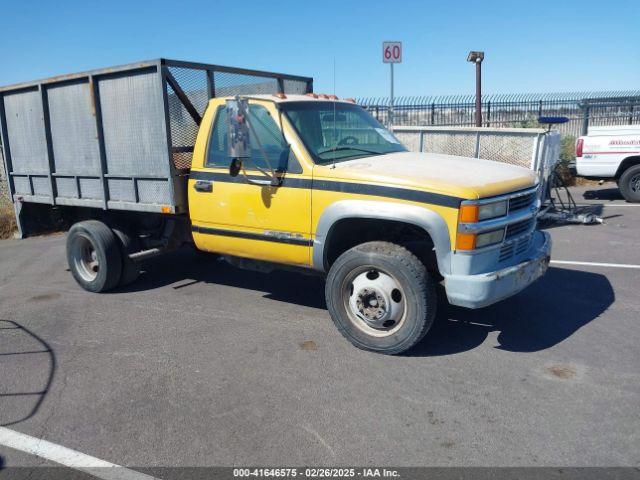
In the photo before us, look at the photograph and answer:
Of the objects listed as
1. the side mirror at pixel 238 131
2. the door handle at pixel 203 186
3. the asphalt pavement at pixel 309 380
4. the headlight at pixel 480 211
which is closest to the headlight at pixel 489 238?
the headlight at pixel 480 211

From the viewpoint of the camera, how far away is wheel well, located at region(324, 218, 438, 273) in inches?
188

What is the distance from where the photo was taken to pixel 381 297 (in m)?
4.50

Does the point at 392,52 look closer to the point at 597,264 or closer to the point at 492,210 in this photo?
the point at 597,264

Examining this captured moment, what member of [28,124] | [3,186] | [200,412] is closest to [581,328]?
[200,412]

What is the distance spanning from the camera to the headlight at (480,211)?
404 cm

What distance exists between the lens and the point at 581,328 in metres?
4.93

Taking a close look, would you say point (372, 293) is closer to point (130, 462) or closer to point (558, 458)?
point (558, 458)

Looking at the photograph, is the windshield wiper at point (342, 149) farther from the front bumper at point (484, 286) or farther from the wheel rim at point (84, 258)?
the wheel rim at point (84, 258)

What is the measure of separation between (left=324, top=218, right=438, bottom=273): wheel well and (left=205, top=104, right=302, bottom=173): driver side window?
657 millimetres

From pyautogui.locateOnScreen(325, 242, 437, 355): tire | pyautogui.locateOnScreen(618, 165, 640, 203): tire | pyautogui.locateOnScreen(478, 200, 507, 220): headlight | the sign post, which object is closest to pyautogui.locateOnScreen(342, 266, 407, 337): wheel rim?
pyautogui.locateOnScreen(325, 242, 437, 355): tire

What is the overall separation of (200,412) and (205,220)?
2329 mm

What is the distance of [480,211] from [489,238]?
252mm

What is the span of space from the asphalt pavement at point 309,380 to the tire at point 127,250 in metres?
0.27

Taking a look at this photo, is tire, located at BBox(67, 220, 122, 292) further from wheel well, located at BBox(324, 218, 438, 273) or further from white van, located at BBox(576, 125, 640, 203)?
white van, located at BBox(576, 125, 640, 203)
